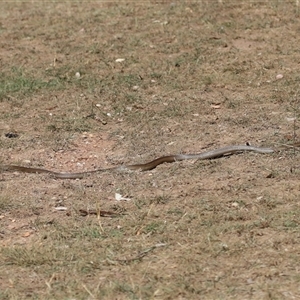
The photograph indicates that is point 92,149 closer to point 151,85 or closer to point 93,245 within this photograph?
point 151,85

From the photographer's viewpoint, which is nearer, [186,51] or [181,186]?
[181,186]

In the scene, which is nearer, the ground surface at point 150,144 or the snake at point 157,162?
the ground surface at point 150,144

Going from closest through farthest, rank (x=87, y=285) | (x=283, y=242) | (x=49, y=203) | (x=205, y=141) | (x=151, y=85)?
(x=87, y=285) → (x=283, y=242) → (x=49, y=203) → (x=205, y=141) → (x=151, y=85)

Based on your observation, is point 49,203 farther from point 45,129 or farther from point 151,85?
point 151,85

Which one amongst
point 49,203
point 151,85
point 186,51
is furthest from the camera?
point 186,51

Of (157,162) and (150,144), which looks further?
(150,144)

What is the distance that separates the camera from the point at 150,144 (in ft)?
21.8

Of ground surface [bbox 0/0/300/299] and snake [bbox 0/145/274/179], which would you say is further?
snake [bbox 0/145/274/179]

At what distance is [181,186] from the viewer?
18.4 ft

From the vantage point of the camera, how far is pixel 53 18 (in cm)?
1011

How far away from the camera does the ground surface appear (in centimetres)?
445

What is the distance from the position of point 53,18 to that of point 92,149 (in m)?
3.83

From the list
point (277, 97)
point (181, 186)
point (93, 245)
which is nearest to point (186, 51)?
point (277, 97)

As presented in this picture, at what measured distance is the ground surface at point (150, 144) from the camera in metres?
4.45
